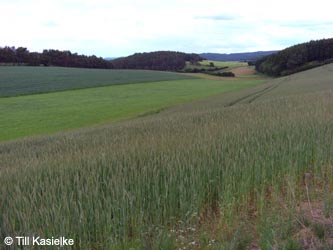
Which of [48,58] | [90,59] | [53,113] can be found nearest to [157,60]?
[90,59]

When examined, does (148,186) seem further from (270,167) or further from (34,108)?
(34,108)

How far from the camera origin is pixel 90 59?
372 feet

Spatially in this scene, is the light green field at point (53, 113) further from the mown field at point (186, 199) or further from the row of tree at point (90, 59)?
the row of tree at point (90, 59)

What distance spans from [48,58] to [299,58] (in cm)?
7209


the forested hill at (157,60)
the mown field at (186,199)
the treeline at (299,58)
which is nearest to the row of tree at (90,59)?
the forested hill at (157,60)

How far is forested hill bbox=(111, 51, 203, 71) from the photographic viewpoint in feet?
416

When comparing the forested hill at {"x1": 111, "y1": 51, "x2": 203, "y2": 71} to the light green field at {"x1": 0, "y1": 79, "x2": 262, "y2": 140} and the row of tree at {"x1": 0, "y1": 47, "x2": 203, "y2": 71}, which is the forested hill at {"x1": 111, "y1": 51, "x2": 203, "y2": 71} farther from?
the light green field at {"x1": 0, "y1": 79, "x2": 262, "y2": 140}

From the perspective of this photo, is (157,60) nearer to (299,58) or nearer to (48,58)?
(48,58)

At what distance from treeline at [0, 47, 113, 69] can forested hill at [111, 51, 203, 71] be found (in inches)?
592

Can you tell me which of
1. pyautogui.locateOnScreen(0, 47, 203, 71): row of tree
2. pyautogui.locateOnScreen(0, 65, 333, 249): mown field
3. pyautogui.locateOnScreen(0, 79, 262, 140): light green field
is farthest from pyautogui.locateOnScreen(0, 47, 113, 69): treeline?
pyautogui.locateOnScreen(0, 65, 333, 249): mown field

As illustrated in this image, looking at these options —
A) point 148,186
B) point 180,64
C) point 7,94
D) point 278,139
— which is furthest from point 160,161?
point 180,64

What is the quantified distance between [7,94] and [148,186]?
149 ft

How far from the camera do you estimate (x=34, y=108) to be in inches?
1371

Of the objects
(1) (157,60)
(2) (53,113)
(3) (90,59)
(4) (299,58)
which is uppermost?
(1) (157,60)
